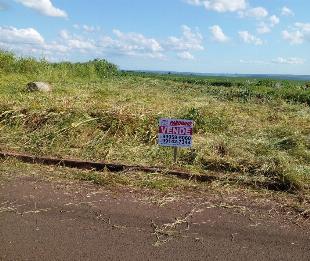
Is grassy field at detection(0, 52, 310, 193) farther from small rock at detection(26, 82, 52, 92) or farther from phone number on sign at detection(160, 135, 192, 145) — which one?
small rock at detection(26, 82, 52, 92)

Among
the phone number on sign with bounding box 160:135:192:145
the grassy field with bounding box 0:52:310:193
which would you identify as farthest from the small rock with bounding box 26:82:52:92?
the phone number on sign with bounding box 160:135:192:145

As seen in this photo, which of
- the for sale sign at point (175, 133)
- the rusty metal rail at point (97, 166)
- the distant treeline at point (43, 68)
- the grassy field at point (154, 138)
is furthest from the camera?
the distant treeline at point (43, 68)

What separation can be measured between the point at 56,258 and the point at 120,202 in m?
1.38

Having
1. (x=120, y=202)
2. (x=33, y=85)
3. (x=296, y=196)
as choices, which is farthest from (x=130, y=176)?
(x=33, y=85)

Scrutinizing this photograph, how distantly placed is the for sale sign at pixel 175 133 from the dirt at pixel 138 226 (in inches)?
46.8

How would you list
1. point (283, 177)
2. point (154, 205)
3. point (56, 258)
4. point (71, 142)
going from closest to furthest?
point (56, 258)
point (154, 205)
point (283, 177)
point (71, 142)

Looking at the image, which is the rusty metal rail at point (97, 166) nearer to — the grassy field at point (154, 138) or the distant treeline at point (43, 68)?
the grassy field at point (154, 138)

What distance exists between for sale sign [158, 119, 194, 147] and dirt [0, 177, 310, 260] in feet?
3.90

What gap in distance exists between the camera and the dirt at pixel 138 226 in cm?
379

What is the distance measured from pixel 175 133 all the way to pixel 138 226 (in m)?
2.19

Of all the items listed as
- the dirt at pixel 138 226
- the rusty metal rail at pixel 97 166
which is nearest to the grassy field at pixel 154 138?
the rusty metal rail at pixel 97 166

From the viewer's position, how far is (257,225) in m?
4.41

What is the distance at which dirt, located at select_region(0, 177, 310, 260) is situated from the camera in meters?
3.79

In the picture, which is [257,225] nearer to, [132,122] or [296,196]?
[296,196]
